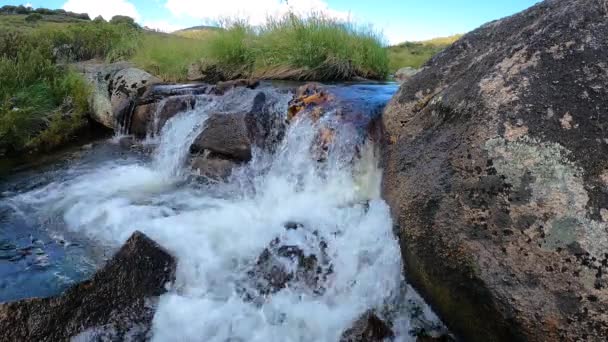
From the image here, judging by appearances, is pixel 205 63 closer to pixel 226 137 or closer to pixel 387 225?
pixel 226 137

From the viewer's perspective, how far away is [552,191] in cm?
266

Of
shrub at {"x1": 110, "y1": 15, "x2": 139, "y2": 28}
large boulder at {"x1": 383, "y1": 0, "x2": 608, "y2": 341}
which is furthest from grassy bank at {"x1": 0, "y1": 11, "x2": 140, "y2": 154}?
shrub at {"x1": 110, "y1": 15, "x2": 139, "y2": 28}

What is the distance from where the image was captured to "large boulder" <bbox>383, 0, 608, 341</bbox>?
248 centimetres

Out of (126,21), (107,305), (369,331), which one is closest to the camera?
(369,331)

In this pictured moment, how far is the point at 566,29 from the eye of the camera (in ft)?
10.8

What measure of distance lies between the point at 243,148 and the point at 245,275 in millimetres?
2493

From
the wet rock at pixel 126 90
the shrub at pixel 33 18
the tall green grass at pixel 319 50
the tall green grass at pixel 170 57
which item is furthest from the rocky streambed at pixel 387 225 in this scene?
the shrub at pixel 33 18

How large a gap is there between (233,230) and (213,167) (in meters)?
1.81

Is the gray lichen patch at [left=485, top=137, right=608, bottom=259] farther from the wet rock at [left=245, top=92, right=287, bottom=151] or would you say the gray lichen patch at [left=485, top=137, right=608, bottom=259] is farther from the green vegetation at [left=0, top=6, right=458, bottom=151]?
the green vegetation at [left=0, top=6, right=458, bottom=151]

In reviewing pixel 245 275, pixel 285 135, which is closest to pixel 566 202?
pixel 245 275

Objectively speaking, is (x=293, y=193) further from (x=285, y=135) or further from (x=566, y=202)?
(x=566, y=202)

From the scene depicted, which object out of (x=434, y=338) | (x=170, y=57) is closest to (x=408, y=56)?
(x=170, y=57)

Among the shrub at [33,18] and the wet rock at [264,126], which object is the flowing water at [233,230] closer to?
the wet rock at [264,126]

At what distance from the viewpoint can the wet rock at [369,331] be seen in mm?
3209
